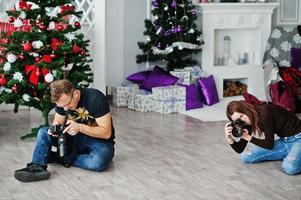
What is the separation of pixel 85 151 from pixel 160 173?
1.87 ft

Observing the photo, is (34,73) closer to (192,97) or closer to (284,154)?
(284,154)

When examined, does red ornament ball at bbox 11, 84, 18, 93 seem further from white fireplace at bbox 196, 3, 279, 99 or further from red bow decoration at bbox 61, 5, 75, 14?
white fireplace at bbox 196, 3, 279, 99

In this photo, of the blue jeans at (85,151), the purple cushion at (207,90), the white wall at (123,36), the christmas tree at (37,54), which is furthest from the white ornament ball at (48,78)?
the purple cushion at (207,90)

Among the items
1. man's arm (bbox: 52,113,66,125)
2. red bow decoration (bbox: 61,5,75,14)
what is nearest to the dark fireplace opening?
red bow decoration (bbox: 61,5,75,14)

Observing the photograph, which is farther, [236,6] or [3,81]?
[236,6]

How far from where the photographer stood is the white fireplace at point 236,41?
729 cm

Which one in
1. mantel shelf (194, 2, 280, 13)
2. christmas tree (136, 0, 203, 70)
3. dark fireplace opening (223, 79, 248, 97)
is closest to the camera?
christmas tree (136, 0, 203, 70)

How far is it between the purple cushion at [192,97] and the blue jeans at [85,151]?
2.46m

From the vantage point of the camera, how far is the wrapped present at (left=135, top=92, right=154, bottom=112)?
665 cm

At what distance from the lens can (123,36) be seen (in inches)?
286

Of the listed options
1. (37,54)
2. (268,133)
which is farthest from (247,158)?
(37,54)

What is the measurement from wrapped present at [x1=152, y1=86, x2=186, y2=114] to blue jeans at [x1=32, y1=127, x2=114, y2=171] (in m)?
2.21

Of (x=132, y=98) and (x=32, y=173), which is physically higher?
(x=132, y=98)

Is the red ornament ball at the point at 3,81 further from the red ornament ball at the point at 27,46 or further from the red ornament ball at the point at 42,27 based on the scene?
the red ornament ball at the point at 42,27
